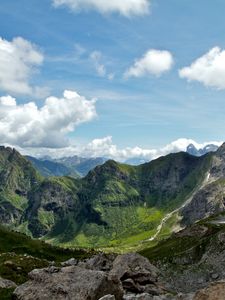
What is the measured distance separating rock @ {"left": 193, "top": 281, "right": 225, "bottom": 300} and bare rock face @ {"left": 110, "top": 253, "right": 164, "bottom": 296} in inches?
1239

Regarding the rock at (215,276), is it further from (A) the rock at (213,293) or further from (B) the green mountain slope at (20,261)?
(A) the rock at (213,293)

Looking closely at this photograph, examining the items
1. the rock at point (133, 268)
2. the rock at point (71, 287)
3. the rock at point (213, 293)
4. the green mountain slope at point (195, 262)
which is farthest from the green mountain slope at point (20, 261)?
the green mountain slope at point (195, 262)

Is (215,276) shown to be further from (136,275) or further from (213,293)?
(213,293)

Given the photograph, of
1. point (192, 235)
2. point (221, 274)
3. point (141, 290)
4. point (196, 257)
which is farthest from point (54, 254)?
point (141, 290)

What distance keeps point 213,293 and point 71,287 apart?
11876 millimetres

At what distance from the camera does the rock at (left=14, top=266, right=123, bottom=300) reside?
32750 mm

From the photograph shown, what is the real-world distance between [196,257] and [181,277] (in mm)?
13259

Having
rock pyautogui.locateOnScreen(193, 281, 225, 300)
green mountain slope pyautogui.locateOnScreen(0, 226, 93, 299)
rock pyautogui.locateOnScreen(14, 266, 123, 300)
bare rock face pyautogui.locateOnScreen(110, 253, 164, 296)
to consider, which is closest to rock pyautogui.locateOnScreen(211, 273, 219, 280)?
green mountain slope pyautogui.locateOnScreen(0, 226, 93, 299)

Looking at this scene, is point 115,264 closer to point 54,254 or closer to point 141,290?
point 141,290

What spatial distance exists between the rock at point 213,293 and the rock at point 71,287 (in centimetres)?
889

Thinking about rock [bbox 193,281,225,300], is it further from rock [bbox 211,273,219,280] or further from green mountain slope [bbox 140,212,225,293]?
rock [bbox 211,273,219,280]

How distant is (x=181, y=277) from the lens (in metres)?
122

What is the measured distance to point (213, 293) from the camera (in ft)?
85.8

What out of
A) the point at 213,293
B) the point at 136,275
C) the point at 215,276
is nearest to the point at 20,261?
the point at 136,275
